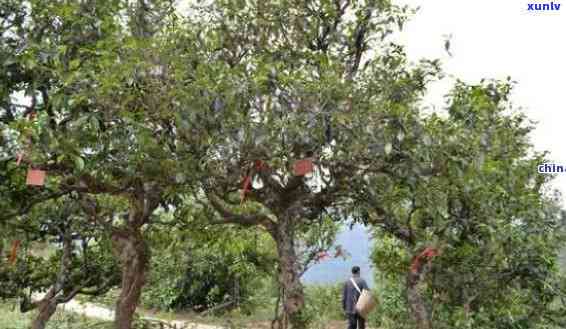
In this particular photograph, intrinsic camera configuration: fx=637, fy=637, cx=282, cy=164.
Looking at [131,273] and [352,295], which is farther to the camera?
[352,295]

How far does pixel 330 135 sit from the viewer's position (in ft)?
15.0

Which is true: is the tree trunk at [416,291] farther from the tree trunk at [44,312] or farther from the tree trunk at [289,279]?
the tree trunk at [44,312]

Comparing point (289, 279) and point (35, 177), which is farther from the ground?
point (35, 177)

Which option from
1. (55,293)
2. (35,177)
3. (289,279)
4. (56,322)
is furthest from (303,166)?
(56,322)

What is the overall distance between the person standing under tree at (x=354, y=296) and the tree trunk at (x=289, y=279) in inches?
121

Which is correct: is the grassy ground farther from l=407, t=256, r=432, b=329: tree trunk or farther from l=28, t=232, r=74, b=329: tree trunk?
l=407, t=256, r=432, b=329: tree trunk

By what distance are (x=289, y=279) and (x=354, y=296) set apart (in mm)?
3270

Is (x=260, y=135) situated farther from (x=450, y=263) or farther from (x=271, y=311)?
(x=271, y=311)

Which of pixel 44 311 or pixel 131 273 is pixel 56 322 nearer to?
pixel 44 311

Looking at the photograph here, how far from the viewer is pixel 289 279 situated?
5777 millimetres

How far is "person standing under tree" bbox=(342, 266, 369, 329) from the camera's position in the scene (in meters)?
8.73

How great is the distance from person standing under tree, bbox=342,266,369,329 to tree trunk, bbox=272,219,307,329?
306 cm

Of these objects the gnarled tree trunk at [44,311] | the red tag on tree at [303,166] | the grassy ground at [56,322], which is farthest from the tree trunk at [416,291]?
the grassy ground at [56,322]

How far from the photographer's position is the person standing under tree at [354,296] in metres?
8.73
